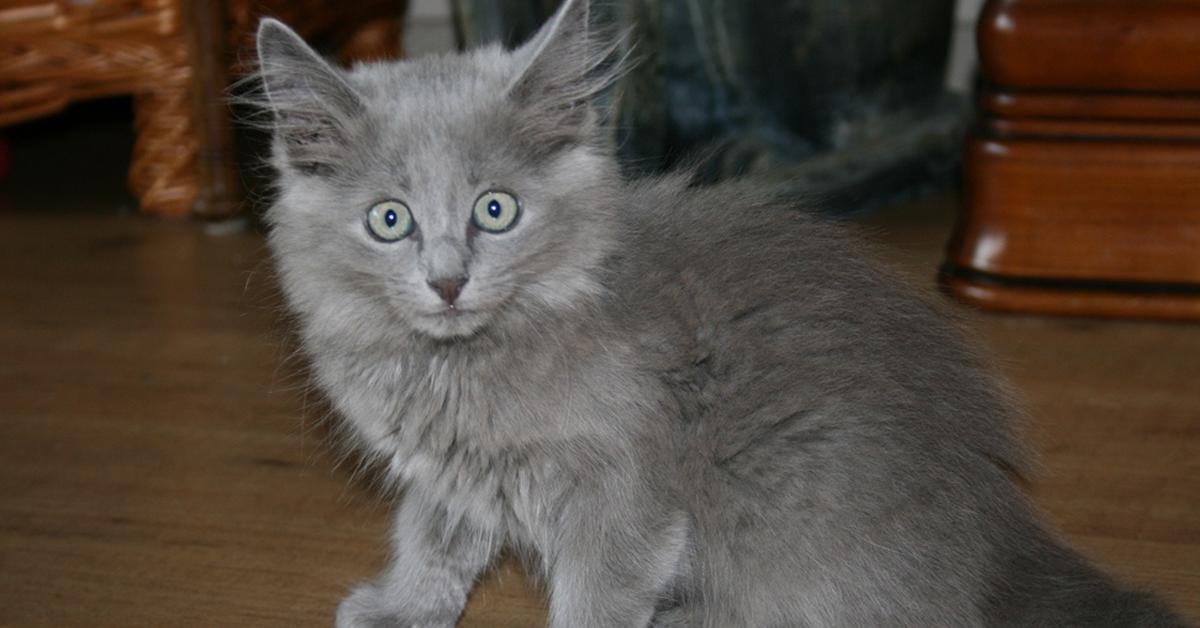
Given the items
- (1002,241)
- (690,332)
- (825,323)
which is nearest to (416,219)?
(690,332)

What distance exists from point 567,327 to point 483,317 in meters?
0.10

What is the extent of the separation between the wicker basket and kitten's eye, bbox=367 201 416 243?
5.37ft

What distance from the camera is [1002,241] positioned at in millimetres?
2400

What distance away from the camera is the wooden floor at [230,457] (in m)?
1.61

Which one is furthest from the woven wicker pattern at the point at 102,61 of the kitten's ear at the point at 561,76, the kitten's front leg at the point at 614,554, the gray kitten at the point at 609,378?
the kitten's front leg at the point at 614,554

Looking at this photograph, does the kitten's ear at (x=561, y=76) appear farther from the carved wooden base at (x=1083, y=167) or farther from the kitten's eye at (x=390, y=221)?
the carved wooden base at (x=1083, y=167)

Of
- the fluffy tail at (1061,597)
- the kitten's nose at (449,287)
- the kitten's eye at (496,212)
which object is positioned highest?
the kitten's eye at (496,212)

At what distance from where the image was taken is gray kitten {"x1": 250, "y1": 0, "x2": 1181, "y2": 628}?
4.25 feet

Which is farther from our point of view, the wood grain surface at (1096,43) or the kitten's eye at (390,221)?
the wood grain surface at (1096,43)

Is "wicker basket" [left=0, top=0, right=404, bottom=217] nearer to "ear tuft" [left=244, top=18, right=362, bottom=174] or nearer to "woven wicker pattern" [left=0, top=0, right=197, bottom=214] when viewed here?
"woven wicker pattern" [left=0, top=0, right=197, bottom=214]

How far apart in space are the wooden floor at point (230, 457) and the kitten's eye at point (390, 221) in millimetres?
398

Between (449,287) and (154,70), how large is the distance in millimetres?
1947

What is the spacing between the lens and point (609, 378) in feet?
4.40

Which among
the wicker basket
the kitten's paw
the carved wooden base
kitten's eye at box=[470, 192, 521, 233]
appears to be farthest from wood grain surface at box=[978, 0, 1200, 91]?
the wicker basket
